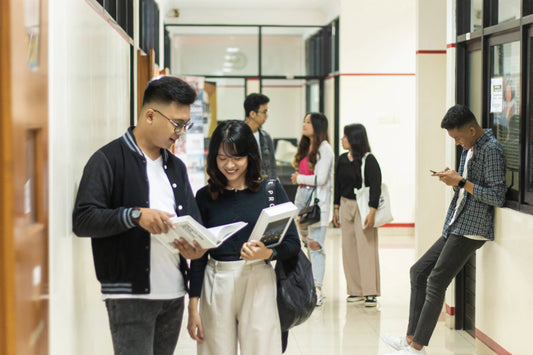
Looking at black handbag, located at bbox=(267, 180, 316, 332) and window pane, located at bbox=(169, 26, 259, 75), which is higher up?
window pane, located at bbox=(169, 26, 259, 75)

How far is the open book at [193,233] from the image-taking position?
8.86 ft

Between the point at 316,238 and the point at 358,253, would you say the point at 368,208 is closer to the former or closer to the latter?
the point at 358,253

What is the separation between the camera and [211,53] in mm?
15500

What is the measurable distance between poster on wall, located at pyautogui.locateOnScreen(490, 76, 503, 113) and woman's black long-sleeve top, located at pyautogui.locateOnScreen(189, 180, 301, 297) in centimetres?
273

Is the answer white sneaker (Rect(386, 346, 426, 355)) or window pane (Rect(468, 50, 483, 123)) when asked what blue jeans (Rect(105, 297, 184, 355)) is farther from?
window pane (Rect(468, 50, 483, 123))

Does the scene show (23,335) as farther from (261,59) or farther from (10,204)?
(261,59)

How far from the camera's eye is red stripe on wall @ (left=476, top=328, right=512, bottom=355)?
5.16m

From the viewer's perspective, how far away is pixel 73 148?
10.5 ft

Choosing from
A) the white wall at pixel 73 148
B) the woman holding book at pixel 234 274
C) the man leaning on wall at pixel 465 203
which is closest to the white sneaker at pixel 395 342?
the man leaning on wall at pixel 465 203

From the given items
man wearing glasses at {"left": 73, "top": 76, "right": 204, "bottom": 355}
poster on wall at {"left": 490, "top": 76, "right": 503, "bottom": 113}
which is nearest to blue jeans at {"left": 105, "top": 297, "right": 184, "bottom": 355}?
man wearing glasses at {"left": 73, "top": 76, "right": 204, "bottom": 355}

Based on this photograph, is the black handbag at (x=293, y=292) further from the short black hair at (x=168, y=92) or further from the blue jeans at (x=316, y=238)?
the blue jeans at (x=316, y=238)

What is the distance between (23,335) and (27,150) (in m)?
0.59

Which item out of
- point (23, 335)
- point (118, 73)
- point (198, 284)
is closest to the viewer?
point (23, 335)

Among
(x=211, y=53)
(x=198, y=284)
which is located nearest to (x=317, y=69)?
(x=211, y=53)
